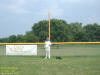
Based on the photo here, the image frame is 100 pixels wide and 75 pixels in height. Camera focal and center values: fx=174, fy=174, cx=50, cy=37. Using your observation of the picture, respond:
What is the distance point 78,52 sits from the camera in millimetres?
17203

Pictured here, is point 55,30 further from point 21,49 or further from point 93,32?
point 21,49

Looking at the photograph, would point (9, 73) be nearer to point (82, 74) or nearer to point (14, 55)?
point (82, 74)

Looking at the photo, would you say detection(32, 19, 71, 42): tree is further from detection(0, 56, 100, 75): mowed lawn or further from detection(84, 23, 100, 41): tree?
detection(0, 56, 100, 75): mowed lawn

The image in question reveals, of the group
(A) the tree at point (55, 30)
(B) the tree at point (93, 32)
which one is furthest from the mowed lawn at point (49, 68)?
(B) the tree at point (93, 32)

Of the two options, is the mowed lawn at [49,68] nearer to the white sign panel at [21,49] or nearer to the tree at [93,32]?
the white sign panel at [21,49]

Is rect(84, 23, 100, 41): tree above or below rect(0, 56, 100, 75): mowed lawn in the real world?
above

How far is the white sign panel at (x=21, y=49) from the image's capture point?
16.0m

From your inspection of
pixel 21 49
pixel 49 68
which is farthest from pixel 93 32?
pixel 49 68

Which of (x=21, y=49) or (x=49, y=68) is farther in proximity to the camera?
(x=21, y=49)

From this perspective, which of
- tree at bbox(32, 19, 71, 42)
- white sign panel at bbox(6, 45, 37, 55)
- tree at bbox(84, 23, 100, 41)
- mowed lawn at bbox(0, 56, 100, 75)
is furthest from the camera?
tree at bbox(84, 23, 100, 41)

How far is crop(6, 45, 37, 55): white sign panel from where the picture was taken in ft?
52.5

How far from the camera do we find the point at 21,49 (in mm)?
16062

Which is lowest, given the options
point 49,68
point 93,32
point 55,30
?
point 49,68

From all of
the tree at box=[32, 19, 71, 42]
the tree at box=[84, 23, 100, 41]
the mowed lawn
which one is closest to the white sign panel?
the mowed lawn
